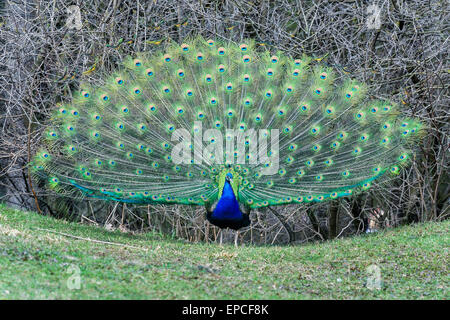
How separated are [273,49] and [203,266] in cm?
449

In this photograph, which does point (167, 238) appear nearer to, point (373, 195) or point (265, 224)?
point (265, 224)

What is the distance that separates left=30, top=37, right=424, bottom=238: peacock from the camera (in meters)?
8.47

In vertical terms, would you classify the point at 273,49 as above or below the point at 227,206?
above

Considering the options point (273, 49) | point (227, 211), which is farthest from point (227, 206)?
point (273, 49)

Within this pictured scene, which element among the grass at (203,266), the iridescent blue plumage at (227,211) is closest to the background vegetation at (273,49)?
the grass at (203,266)

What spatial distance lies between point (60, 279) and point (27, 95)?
205 inches

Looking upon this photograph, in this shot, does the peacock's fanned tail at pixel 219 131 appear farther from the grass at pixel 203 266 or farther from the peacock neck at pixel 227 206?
the grass at pixel 203 266

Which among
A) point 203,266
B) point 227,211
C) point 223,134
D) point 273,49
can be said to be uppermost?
point 273,49

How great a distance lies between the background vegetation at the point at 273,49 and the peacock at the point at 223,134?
0.75m

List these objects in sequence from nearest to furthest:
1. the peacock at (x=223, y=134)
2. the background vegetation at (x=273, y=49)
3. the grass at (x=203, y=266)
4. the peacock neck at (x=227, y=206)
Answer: the grass at (x=203, y=266) < the peacock neck at (x=227, y=206) < the peacock at (x=223, y=134) < the background vegetation at (x=273, y=49)

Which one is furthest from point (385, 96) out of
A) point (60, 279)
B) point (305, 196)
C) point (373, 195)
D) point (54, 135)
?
point (60, 279)

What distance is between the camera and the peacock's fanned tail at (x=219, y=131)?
848cm

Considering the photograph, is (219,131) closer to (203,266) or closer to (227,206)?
(227,206)

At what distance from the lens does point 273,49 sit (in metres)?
10.2
